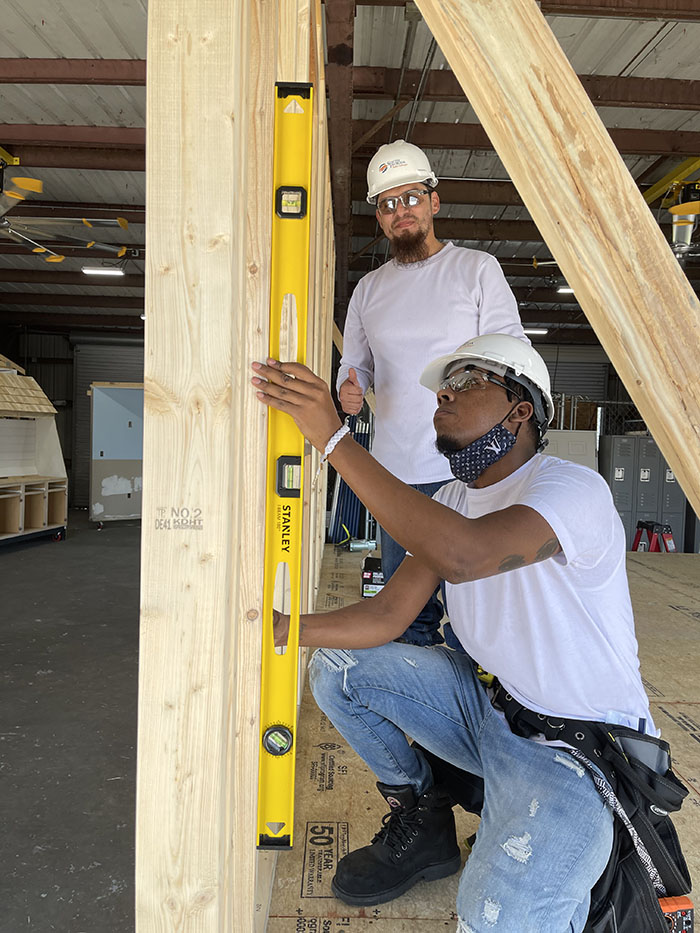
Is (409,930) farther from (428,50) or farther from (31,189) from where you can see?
(31,189)

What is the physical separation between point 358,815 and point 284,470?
1.45m

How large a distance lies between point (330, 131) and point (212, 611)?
12.7ft

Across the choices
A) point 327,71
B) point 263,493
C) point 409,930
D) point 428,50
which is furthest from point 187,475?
point 428,50

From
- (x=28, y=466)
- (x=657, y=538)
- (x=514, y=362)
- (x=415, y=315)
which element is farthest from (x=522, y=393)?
(x=657, y=538)

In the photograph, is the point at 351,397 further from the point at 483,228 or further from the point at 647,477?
the point at 647,477

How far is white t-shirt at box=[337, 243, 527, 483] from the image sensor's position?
2.11 metres

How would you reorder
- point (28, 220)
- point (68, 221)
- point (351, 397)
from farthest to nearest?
point (28, 220)
point (68, 221)
point (351, 397)

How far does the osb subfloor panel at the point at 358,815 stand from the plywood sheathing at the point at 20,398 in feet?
21.9

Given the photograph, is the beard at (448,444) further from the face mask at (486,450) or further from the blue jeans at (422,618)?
the blue jeans at (422,618)

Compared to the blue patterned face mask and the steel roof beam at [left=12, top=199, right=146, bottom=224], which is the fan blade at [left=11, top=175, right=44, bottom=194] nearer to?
the steel roof beam at [left=12, top=199, right=146, bottom=224]

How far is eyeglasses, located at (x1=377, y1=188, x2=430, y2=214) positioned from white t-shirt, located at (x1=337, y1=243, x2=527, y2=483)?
17 centimetres

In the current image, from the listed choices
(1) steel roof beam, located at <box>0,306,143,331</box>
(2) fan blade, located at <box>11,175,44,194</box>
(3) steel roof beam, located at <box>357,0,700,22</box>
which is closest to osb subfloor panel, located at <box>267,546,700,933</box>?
(3) steel roof beam, located at <box>357,0,700,22</box>

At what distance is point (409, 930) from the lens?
1.71m

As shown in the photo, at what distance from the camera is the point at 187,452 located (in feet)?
3.56
